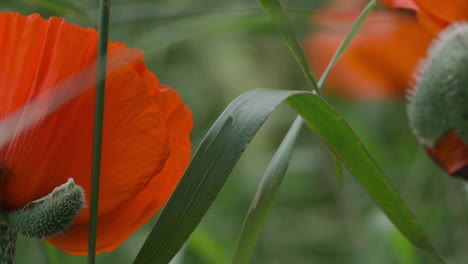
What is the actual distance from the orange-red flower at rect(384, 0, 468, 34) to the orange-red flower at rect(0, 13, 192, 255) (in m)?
0.16

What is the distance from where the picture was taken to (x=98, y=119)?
0.34 metres

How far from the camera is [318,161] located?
117 centimetres

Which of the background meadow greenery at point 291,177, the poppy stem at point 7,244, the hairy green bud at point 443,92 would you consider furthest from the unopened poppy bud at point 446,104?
the background meadow greenery at point 291,177

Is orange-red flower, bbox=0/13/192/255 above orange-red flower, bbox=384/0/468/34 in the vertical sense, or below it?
above

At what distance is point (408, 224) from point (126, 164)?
0.13 m

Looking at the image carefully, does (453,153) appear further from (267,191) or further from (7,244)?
(7,244)

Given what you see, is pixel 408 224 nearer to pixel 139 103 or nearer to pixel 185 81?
pixel 139 103

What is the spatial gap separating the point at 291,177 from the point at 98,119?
3.06 ft

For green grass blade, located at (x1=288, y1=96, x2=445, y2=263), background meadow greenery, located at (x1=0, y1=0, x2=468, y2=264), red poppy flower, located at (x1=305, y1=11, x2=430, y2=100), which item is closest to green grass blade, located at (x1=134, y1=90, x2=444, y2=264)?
green grass blade, located at (x1=288, y1=96, x2=445, y2=263)

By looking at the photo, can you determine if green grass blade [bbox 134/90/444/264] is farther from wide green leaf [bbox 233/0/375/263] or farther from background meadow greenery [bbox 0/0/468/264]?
background meadow greenery [bbox 0/0/468/264]

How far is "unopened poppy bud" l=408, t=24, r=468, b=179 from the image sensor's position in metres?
0.44

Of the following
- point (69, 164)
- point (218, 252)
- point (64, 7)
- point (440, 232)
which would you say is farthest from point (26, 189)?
point (440, 232)

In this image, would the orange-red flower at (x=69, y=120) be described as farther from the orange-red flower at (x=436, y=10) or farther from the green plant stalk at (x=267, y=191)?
the orange-red flower at (x=436, y=10)

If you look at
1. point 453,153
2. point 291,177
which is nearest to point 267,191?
point 453,153
